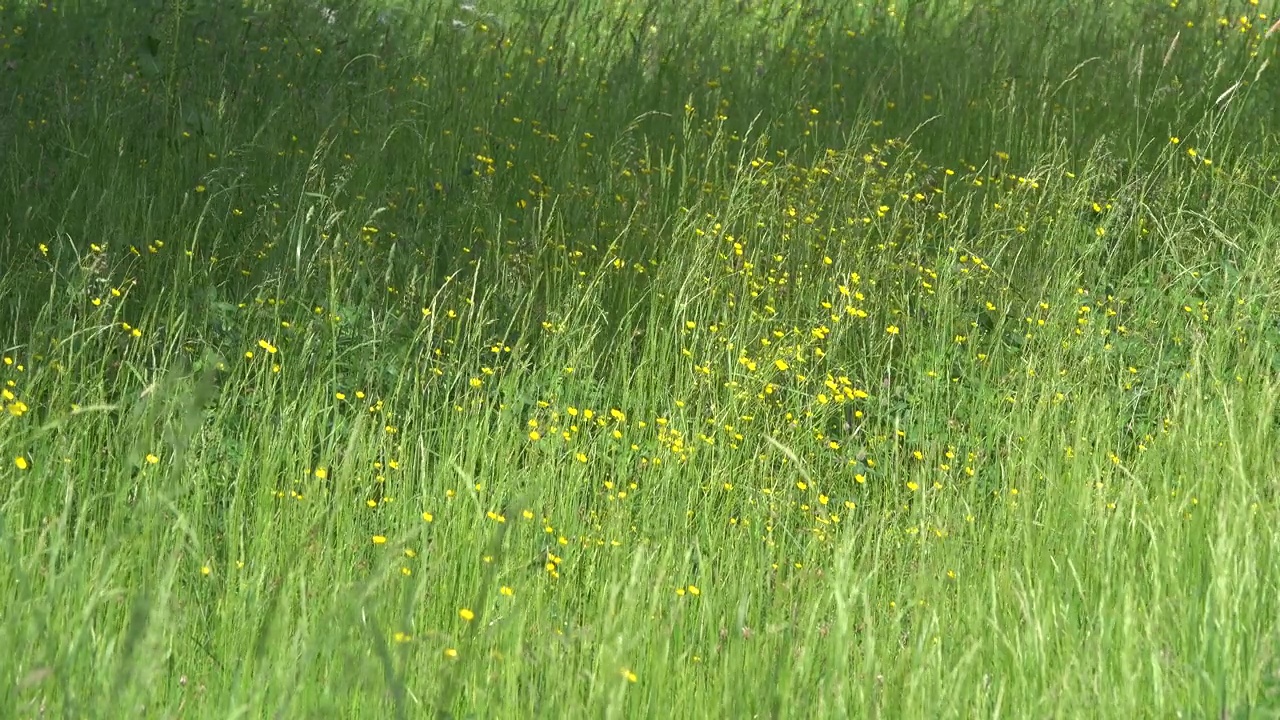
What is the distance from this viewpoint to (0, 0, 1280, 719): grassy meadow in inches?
88.8

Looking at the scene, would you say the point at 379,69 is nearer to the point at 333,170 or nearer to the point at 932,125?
the point at 333,170

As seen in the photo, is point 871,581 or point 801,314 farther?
point 801,314

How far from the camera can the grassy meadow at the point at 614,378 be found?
2256mm

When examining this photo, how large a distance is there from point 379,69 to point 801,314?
7.75 feet

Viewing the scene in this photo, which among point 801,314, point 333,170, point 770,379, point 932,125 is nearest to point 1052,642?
point 770,379

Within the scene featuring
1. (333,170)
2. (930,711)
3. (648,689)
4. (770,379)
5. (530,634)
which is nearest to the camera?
(930,711)

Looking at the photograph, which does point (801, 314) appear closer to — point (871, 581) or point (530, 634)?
point (871, 581)

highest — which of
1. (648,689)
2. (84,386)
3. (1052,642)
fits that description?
(1052,642)

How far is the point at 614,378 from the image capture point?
12.4ft

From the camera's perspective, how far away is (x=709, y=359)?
3918mm

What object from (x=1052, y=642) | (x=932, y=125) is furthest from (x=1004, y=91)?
(x=1052, y=642)

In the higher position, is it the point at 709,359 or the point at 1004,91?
the point at 1004,91

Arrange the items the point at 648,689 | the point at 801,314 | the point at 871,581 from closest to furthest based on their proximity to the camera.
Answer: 1. the point at 648,689
2. the point at 871,581
3. the point at 801,314

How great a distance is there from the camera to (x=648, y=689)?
7.77 feet
